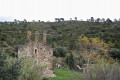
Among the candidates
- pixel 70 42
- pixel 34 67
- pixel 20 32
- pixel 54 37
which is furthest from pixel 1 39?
pixel 34 67

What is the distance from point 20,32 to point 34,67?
103 ft

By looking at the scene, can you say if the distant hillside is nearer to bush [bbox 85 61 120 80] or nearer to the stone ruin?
the stone ruin

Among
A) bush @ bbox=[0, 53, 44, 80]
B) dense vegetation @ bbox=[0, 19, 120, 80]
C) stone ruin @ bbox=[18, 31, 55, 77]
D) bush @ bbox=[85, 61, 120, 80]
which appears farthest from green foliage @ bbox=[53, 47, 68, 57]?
bush @ bbox=[85, 61, 120, 80]

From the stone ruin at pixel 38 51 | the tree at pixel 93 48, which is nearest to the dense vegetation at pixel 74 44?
the tree at pixel 93 48

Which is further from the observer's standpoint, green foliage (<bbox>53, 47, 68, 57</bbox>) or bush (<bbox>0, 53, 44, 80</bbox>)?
green foliage (<bbox>53, 47, 68, 57</bbox>)

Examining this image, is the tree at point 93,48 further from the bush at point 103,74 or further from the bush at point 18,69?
the bush at point 103,74

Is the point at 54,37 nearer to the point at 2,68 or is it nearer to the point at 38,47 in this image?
the point at 38,47

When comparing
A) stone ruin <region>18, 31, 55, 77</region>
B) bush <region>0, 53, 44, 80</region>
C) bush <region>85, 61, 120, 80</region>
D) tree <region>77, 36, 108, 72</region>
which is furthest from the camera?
tree <region>77, 36, 108, 72</region>

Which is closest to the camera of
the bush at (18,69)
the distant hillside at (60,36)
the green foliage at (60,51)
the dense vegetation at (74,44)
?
the bush at (18,69)

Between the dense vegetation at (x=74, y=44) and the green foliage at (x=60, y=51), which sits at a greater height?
the dense vegetation at (x=74, y=44)

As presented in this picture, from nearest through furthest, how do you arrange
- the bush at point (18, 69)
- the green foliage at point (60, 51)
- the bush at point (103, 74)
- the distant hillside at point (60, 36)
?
the bush at point (103, 74)
the bush at point (18, 69)
the green foliage at point (60, 51)
the distant hillside at point (60, 36)

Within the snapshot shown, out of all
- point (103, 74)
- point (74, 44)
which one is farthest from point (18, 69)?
point (74, 44)

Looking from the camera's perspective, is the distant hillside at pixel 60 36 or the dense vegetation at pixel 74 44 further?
the distant hillside at pixel 60 36

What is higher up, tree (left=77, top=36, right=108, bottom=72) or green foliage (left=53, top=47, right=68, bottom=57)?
tree (left=77, top=36, right=108, bottom=72)
